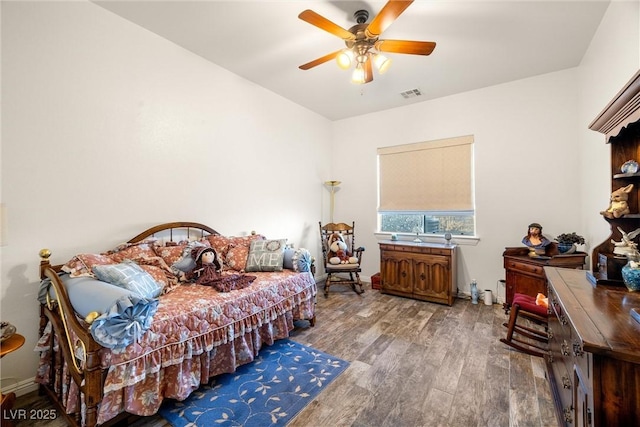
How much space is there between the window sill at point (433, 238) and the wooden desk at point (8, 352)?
158 inches

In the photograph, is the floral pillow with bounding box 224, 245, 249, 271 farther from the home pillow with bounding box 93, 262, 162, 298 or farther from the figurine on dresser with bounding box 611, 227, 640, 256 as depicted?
the figurine on dresser with bounding box 611, 227, 640, 256

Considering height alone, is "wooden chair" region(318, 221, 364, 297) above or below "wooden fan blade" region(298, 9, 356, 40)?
below

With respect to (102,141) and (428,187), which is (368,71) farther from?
(102,141)

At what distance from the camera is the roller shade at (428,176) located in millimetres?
3750

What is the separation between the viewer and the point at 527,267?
2.91 metres

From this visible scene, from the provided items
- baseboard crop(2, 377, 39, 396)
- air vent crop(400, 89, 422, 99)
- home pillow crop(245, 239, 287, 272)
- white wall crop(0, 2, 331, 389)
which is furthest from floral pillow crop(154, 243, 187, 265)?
air vent crop(400, 89, 422, 99)

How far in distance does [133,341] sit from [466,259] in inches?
151

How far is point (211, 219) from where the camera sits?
3.08 metres

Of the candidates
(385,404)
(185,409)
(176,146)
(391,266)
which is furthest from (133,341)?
(391,266)

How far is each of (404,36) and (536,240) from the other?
8.71ft

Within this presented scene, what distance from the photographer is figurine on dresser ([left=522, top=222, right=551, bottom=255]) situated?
2.99 metres

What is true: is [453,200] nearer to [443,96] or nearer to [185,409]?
[443,96]

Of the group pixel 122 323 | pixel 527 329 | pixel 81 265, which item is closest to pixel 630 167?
pixel 527 329

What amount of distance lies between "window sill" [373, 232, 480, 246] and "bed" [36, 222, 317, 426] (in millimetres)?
2181
